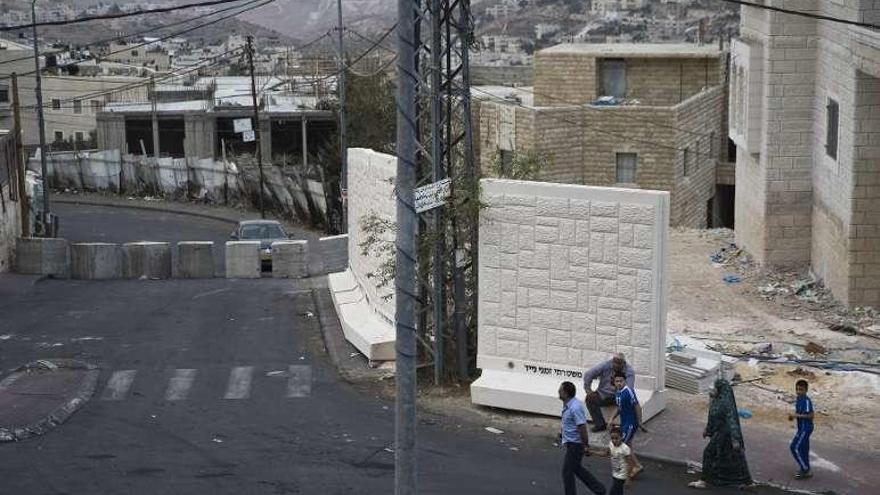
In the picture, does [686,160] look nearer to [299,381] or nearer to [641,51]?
[641,51]

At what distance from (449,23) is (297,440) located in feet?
18.7

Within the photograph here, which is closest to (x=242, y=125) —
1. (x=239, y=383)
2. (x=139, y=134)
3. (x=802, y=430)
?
(x=139, y=134)

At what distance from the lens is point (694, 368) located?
19891 mm

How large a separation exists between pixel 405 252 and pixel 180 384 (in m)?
11.0

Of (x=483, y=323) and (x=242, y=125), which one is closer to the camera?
(x=483, y=323)

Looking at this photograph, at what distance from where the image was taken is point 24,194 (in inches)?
1532

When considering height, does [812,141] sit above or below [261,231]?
above

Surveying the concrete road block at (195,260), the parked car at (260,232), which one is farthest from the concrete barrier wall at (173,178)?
the concrete road block at (195,260)

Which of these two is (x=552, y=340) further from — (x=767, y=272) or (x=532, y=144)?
(x=532, y=144)

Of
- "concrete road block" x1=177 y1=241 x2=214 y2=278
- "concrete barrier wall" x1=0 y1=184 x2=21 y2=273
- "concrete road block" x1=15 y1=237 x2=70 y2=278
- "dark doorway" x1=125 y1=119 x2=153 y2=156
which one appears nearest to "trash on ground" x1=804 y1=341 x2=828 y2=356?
"concrete road block" x1=177 y1=241 x2=214 y2=278

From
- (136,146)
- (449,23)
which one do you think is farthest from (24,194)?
(136,146)

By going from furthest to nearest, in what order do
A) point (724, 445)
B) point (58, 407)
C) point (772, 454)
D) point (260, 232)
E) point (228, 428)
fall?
point (260, 232)
point (58, 407)
point (228, 428)
point (772, 454)
point (724, 445)

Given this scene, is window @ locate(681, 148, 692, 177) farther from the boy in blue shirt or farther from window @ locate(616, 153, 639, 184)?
the boy in blue shirt

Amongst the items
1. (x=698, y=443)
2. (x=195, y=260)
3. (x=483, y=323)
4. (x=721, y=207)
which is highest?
(x=483, y=323)
